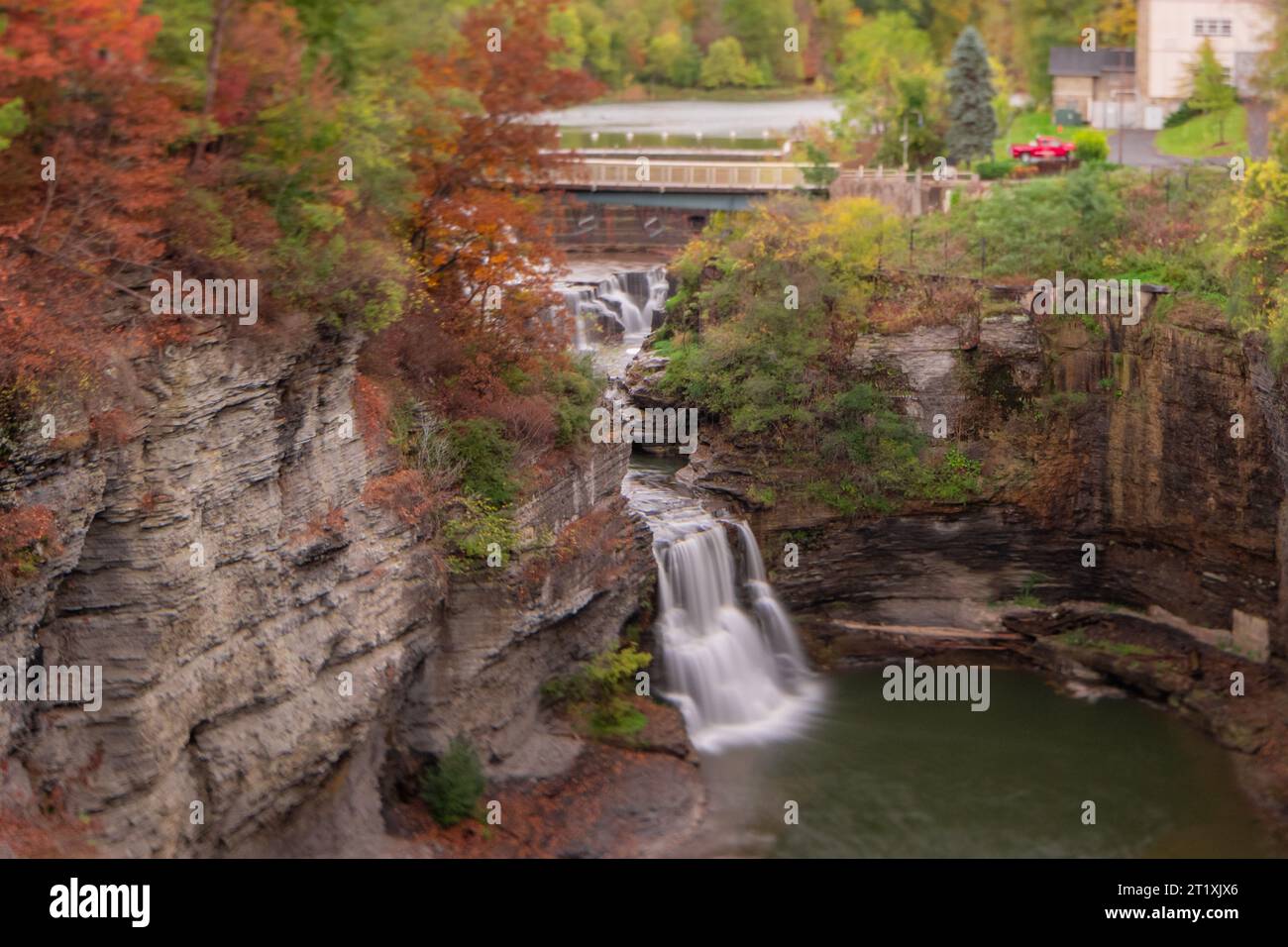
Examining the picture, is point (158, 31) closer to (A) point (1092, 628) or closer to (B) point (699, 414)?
(B) point (699, 414)

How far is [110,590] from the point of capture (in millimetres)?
20391

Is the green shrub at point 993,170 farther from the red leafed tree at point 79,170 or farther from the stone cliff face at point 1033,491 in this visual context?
the red leafed tree at point 79,170

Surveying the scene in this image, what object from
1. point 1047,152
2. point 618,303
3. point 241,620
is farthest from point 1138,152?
point 241,620

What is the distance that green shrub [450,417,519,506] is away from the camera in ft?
87.7

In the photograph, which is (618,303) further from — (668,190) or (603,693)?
(603,693)

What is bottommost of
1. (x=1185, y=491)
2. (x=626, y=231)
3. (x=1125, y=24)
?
(x=1185, y=491)

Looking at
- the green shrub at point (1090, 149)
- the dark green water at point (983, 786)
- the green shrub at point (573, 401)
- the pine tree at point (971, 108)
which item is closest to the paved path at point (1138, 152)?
the green shrub at point (1090, 149)

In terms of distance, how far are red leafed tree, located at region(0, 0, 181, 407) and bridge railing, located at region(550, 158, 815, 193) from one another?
28.9 metres

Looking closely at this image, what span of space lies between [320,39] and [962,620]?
1961 centimetres

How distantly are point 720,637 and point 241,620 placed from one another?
12328mm

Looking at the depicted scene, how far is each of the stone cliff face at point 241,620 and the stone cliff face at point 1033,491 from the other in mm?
9558

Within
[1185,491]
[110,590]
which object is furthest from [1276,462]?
[110,590]

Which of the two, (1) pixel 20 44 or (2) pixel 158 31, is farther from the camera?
(2) pixel 158 31

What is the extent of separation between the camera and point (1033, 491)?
117 ft
